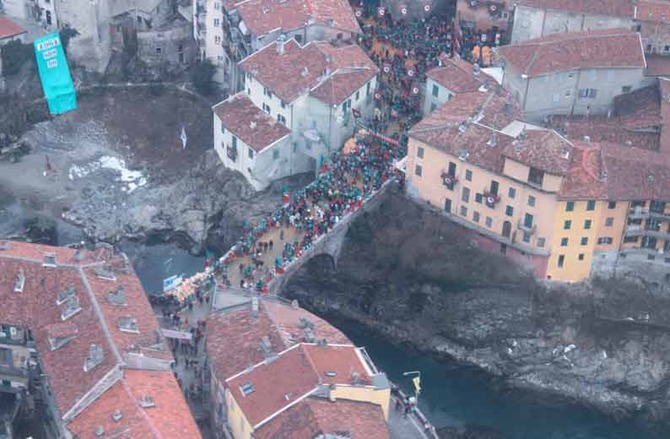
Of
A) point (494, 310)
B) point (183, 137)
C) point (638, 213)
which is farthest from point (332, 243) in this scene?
point (638, 213)

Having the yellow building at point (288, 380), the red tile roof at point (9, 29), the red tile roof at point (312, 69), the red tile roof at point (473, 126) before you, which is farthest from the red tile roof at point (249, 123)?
the yellow building at point (288, 380)

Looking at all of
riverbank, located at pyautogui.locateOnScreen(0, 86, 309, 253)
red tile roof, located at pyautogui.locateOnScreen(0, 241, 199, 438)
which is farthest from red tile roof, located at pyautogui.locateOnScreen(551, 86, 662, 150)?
red tile roof, located at pyautogui.locateOnScreen(0, 241, 199, 438)

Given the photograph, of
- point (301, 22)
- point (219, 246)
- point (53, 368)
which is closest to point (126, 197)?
point (219, 246)

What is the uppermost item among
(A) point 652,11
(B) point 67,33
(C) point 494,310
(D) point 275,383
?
(A) point 652,11

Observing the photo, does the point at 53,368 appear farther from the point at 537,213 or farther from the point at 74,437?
the point at 537,213

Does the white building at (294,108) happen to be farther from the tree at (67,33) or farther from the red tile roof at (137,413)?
the red tile roof at (137,413)

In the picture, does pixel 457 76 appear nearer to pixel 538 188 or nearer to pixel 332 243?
pixel 538 188

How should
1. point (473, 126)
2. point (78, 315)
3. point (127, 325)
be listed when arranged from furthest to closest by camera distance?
point (473, 126) → point (78, 315) → point (127, 325)
